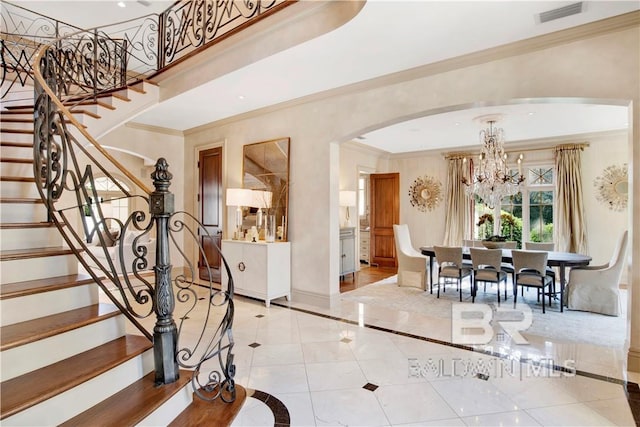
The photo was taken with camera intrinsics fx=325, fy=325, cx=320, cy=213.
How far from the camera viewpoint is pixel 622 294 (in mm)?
5562

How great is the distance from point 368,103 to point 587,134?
5310 millimetres

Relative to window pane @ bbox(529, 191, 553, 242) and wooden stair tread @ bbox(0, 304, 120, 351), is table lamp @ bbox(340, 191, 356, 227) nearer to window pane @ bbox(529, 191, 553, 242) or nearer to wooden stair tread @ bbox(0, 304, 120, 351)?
window pane @ bbox(529, 191, 553, 242)

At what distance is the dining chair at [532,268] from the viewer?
181 inches

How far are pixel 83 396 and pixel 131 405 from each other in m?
0.22

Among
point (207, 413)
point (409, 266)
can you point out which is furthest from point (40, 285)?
point (409, 266)

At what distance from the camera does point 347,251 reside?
686 centimetres

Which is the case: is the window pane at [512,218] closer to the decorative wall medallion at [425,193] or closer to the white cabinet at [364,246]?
the decorative wall medallion at [425,193]

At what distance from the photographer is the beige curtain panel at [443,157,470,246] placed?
789 centimetres

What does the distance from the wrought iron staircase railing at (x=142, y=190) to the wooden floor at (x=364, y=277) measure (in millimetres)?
2418

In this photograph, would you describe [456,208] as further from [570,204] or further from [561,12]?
[561,12]

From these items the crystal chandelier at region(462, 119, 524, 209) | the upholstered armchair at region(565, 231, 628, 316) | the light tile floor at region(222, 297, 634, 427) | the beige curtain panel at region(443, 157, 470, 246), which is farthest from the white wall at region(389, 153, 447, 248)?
the light tile floor at region(222, 297, 634, 427)

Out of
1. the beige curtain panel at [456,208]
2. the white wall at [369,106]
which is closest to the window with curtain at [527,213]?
the beige curtain panel at [456,208]

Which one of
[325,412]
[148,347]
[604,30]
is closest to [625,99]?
[604,30]

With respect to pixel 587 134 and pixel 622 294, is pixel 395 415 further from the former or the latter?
pixel 587 134
